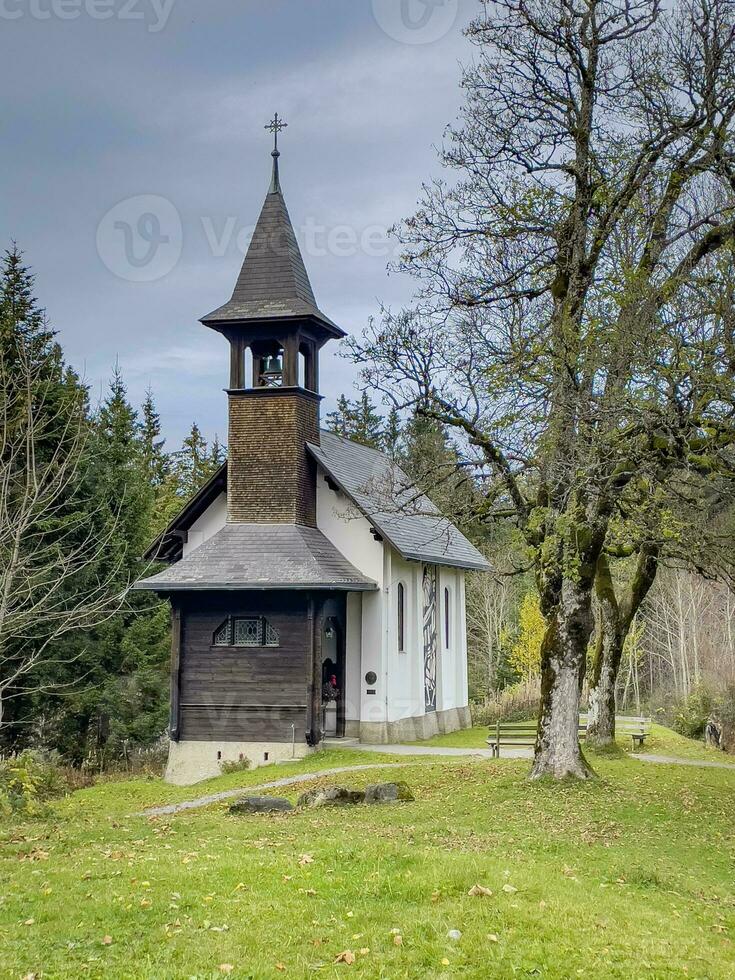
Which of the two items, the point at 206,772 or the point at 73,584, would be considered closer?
the point at 206,772

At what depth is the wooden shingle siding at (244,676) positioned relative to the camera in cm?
2175

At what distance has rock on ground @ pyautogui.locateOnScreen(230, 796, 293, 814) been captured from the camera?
12.9 metres

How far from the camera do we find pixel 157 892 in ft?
25.4

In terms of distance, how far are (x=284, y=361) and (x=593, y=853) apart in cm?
1574

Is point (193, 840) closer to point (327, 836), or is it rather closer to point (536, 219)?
point (327, 836)

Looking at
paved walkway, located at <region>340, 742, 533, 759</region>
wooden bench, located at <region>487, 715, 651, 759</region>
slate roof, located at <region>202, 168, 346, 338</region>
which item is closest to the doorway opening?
paved walkway, located at <region>340, 742, 533, 759</region>

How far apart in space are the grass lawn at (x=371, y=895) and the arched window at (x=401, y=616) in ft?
39.7

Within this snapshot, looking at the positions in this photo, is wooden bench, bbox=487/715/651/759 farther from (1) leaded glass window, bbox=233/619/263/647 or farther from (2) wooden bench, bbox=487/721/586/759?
(1) leaded glass window, bbox=233/619/263/647

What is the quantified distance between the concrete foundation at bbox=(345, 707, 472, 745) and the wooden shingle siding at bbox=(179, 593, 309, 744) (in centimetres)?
252

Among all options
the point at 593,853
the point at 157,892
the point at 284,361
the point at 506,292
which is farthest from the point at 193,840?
the point at 284,361

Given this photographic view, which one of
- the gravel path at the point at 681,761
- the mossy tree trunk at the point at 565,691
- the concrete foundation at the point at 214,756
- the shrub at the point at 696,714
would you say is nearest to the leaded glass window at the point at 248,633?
the concrete foundation at the point at 214,756

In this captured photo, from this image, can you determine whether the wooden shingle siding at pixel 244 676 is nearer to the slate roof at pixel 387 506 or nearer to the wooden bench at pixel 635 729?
the slate roof at pixel 387 506

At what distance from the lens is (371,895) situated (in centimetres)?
777

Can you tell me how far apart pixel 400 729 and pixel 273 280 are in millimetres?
11758
